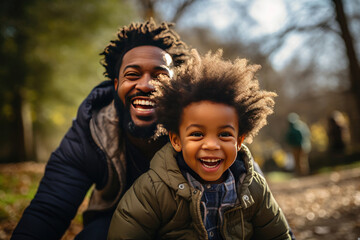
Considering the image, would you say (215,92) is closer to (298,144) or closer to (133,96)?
(133,96)

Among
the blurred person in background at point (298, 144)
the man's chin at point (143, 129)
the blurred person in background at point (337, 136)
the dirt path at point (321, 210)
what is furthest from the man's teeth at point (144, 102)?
the blurred person in background at point (337, 136)

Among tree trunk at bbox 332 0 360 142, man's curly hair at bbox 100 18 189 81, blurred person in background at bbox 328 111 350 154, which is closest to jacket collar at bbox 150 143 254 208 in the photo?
man's curly hair at bbox 100 18 189 81

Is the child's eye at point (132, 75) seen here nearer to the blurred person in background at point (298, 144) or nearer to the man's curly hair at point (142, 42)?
the man's curly hair at point (142, 42)

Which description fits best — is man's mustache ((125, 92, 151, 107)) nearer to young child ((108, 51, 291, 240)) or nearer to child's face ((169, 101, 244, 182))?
young child ((108, 51, 291, 240))

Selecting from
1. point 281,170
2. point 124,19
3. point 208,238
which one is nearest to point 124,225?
point 208,238

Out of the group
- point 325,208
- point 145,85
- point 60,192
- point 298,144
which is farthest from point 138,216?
point 298,144

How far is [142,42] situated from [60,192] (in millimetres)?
1278

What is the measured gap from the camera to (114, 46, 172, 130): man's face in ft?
6.90

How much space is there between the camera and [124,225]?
1662 mm

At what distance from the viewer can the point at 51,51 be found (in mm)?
10141

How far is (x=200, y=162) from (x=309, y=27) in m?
8.67

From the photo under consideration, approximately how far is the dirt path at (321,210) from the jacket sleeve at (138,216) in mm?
2036

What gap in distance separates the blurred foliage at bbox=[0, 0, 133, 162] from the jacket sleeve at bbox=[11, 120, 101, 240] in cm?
804

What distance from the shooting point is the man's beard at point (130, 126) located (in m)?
2.08
